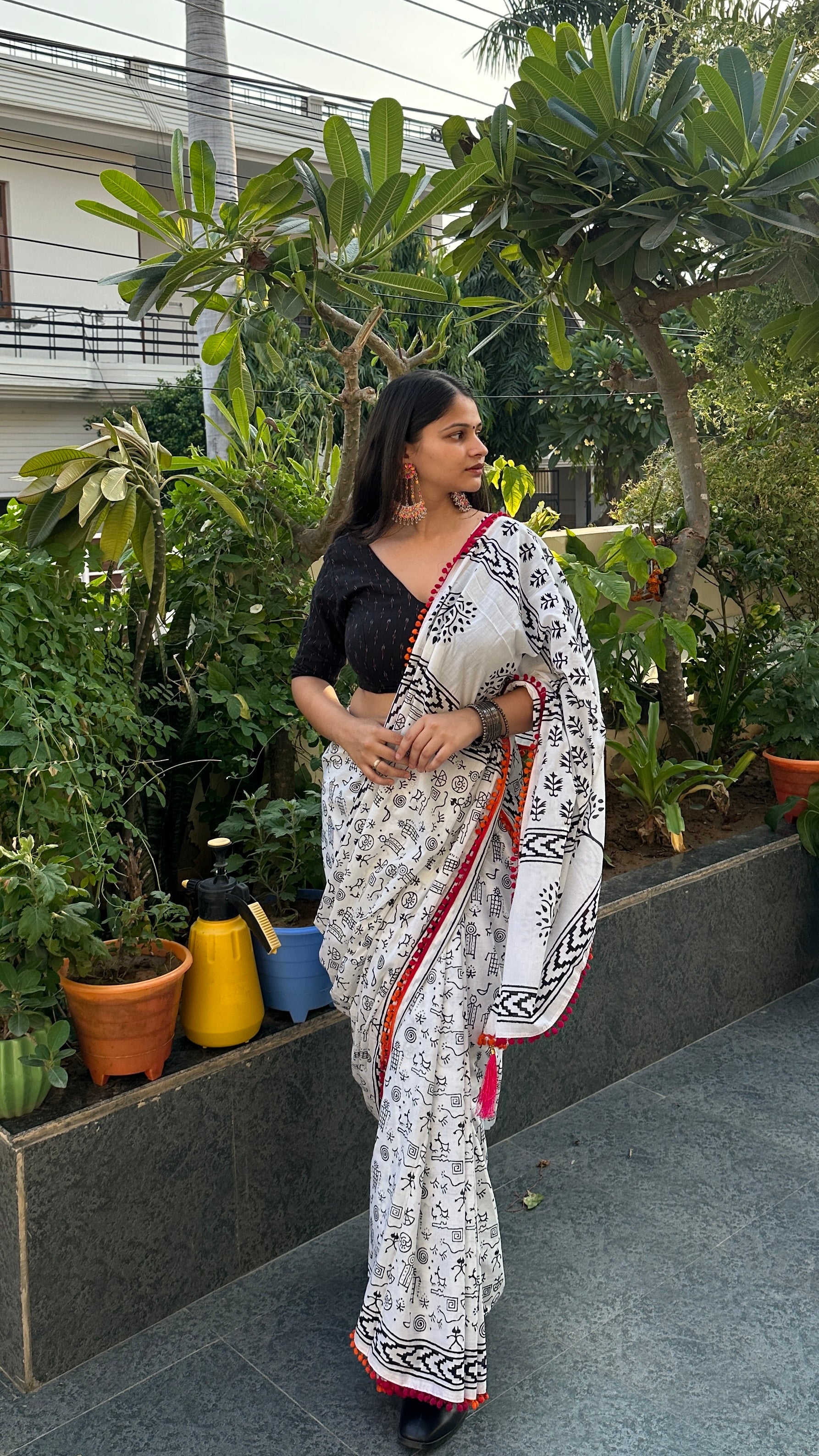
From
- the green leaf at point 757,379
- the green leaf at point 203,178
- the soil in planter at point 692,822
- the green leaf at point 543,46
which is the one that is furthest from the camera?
the green leaf at point 757,379

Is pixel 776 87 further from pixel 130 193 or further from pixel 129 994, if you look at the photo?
pixel 129 994

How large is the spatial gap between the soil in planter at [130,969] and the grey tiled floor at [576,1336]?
22.7 inches

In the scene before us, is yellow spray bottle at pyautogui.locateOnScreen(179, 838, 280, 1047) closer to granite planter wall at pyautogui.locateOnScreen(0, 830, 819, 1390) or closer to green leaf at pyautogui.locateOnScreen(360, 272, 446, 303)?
granite planter wall at pyautogui.locateOnScreen(0, 830, 819, 1390)

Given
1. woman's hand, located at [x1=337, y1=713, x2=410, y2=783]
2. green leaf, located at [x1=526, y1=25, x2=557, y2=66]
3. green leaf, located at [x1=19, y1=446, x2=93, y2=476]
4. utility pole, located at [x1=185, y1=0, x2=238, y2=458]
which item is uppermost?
utility pole, located at [x1=185, y1=0, x2=238, y2=458]

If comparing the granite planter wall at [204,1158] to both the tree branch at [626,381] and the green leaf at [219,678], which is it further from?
the tree branch at [626,381]

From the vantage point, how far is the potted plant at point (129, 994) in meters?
1.89

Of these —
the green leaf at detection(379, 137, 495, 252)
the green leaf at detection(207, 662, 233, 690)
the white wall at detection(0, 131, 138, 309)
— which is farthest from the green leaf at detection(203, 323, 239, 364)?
the white wall at detection(0, 131, 138, 309)

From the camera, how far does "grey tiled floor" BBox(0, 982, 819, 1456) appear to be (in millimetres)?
1746

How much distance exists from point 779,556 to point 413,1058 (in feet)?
8.83

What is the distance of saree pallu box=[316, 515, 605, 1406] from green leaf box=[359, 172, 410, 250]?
705mm

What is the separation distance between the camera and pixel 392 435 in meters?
1.80

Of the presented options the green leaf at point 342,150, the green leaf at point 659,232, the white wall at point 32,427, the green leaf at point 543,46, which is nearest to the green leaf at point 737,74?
the green leaf at point 659,232

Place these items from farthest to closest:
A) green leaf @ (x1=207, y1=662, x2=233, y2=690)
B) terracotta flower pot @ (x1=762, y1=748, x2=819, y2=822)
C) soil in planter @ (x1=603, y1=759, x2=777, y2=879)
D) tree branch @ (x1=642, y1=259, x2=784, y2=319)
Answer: terracotta flower pot @ (x1=762, y1=748, x2=819, y2=822) → tree branch @ (x1=642, y1=259, x2=784, y2=319) → soil in planter @ (x1=603, y1=759, x2=777, y2=879) → green leaf @ (x1=207, y1=662, x2=233, y2=690)

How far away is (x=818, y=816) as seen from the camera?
3.27 m
